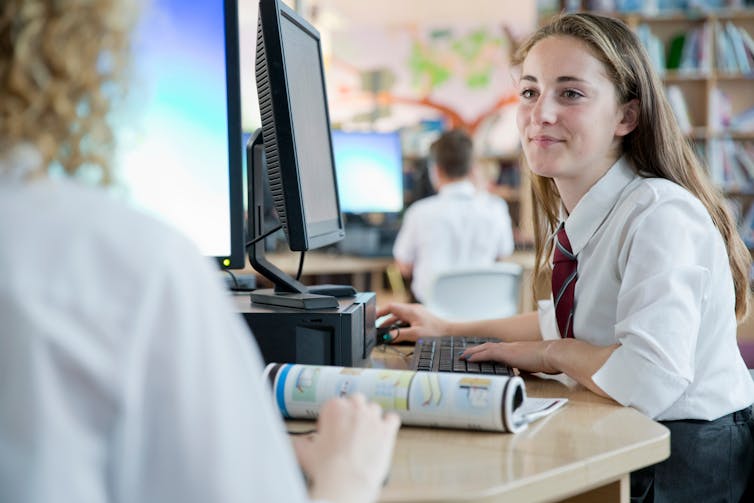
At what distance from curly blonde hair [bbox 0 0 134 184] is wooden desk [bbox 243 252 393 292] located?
334 cm

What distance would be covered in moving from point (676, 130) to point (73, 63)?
47.1 inches

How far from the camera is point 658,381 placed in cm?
119

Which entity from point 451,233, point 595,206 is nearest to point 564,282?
point 595,206

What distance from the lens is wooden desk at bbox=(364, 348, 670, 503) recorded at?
0.83m

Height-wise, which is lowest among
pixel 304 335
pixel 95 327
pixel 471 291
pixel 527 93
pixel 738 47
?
pixel 471 291


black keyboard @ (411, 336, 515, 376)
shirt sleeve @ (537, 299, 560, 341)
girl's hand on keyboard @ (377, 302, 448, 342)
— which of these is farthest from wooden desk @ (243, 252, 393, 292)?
black keyboard @ (411, 336, 515, 376)

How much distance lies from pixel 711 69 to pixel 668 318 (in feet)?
14.0

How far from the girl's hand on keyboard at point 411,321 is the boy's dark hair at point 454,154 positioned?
8.63ft

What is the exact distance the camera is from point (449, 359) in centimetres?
138

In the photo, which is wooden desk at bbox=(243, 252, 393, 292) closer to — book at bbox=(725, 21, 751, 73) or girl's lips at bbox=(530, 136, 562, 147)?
book at bbox=(725, 21, 751, 73)

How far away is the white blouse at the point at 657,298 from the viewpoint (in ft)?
3.93

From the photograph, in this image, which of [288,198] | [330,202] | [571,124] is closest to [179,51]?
[288,198]

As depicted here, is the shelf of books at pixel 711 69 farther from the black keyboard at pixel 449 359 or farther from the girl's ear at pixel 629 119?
the black keyboard at pixel 449 359

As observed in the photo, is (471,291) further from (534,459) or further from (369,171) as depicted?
(534,459)
